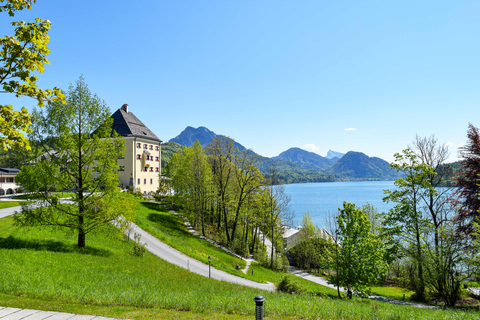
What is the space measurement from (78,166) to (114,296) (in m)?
11.7

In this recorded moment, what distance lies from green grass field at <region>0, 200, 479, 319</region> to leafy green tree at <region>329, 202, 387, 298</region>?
1084cm

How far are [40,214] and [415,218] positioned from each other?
97.1ft

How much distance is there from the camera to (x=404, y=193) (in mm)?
23922

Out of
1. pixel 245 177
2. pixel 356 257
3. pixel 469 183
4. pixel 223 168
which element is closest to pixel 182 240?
pixel 245 177

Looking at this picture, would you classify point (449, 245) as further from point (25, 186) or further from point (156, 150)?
point (156, 150)

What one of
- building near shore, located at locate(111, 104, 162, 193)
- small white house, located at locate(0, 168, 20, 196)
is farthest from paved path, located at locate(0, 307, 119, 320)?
small white house, located at locate(0, 168, 20, 196)

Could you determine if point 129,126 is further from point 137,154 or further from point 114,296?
point 114,296

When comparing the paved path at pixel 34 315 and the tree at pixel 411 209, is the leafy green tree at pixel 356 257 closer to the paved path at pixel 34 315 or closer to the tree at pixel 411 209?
the tree at pixel 411 209

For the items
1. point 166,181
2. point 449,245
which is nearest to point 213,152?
point 166,181

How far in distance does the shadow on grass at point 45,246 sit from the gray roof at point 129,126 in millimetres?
36423

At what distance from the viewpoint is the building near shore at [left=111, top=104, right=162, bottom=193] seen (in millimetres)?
52000

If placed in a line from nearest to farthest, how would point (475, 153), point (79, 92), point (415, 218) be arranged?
point (79, 92) < point (475, 153) < point (415, 218)

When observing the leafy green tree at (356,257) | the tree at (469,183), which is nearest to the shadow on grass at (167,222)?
the leafy green tree at (356,257)

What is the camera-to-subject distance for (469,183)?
19.1 m
